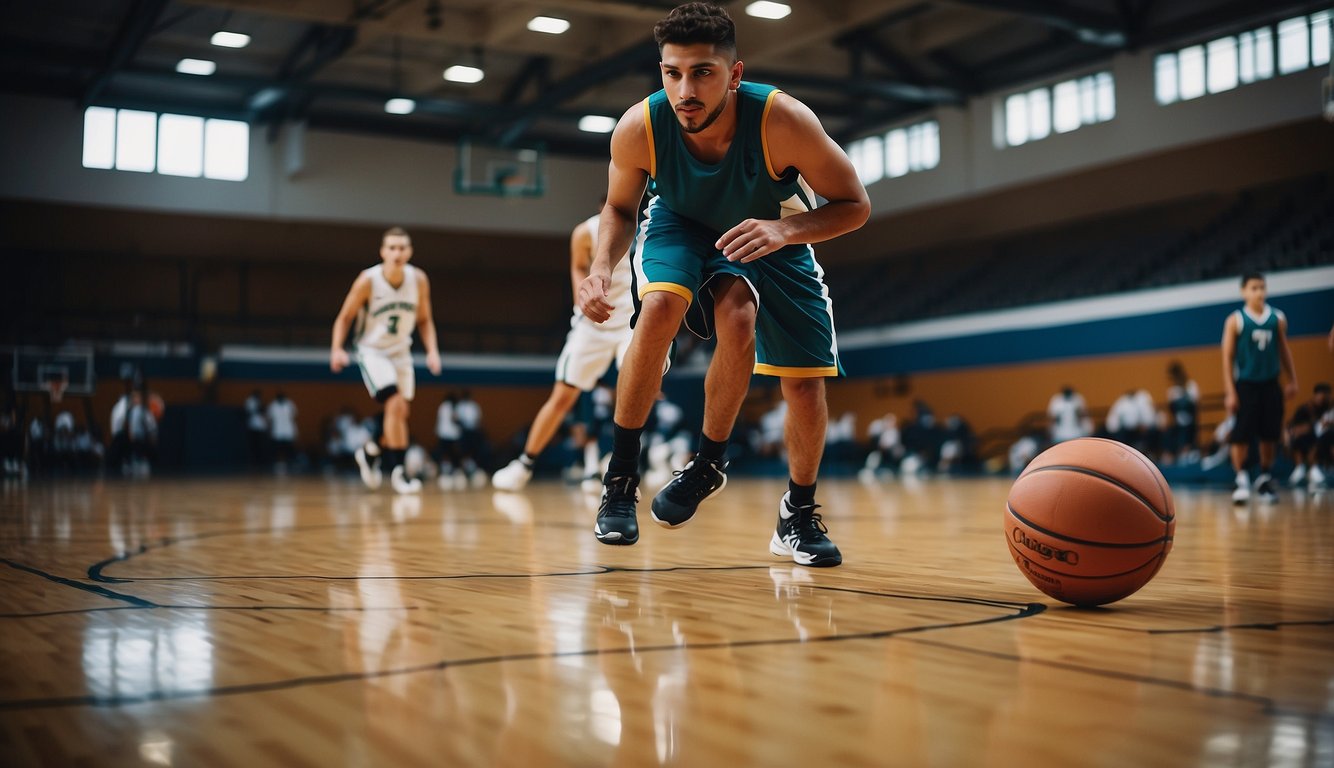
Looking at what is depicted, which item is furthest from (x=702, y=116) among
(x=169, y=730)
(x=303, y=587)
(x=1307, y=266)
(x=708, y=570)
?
(x=1307, y=266)

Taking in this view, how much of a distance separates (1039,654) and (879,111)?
79.4 ft

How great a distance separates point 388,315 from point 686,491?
5.84m

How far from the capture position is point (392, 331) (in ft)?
30.2

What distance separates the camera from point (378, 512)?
691cm

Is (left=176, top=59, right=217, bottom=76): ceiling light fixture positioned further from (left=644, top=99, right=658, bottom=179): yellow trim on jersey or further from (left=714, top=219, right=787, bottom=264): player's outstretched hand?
(left=714, top=219, right=787, bottom=264): player's outstretched hand

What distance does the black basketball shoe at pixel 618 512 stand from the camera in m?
3.59

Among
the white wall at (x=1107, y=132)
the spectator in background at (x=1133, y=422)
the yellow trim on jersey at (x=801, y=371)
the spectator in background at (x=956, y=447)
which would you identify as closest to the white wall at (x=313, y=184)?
the white wall at (x=1107, y=132)

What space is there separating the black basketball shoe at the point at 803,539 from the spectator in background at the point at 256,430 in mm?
20892

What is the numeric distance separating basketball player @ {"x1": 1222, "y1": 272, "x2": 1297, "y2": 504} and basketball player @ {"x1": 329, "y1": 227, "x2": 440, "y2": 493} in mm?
5699

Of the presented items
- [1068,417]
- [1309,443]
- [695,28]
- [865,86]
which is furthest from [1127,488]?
[865,86]

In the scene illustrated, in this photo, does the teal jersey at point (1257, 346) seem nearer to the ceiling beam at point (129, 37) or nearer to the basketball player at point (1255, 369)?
the basketball player at point (1255, 369)

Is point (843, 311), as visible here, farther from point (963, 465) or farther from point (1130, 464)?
point (1130, 464)

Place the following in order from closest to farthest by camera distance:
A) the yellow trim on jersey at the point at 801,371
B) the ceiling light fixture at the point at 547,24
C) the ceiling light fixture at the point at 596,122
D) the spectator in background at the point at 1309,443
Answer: the yellow trim on jersey at the point at 801,371, the spectator in background at the point at 1309,443, the ceiling light fixture at the point at 547,24, the ceiling light fixture at the point at 596,122

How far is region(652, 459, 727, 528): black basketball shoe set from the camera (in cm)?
376
